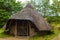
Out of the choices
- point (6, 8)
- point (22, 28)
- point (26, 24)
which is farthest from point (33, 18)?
point (6, 8)

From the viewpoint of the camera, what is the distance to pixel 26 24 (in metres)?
24.2

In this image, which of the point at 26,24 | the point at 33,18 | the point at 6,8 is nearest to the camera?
the point at 33,18

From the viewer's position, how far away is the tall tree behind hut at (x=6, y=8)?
30.3 meters

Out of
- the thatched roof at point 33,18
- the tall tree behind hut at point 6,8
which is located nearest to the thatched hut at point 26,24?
the thatched roof at point 33,18

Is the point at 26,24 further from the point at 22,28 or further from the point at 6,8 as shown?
the point at 6,8

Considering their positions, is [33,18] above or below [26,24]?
above

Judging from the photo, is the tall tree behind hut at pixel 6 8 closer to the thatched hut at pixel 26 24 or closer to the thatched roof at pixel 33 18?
the thatched hut at pixel 26 24

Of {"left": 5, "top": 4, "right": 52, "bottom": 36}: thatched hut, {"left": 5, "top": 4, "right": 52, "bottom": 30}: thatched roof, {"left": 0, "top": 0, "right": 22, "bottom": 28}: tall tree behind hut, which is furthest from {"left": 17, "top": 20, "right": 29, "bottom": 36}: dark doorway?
{"left": 0, "top": 0, "right": 22, "bottom": 28}: tall tree behind hut

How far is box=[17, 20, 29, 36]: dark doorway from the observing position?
79.1 ft

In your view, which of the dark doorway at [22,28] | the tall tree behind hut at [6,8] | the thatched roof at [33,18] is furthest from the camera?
the tall tree behind hut at [6,8]

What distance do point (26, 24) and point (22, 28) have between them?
28.3 inches

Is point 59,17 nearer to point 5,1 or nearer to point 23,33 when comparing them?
point 5,1

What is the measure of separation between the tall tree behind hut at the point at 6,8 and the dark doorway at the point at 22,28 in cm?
599

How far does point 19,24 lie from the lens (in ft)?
79.9
